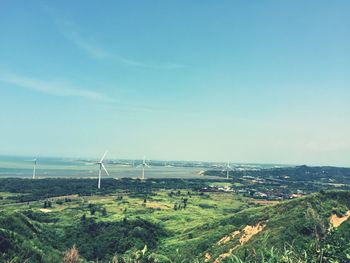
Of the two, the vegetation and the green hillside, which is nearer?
the vegetation

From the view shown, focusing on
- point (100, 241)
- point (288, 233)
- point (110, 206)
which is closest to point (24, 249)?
point (100, 241)

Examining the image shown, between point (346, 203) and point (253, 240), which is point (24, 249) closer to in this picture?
point (253, 240)

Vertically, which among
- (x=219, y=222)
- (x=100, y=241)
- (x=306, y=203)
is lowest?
(x=100, y=241)

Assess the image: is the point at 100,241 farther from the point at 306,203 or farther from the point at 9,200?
the point at 9,200

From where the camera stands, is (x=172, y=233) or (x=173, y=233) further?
(x=172, y=233)

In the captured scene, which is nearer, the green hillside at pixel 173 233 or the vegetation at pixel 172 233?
the vegetation at pixel 172 233

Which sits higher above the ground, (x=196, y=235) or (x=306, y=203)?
(x=306, y=203)

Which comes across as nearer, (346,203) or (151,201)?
(346,203)

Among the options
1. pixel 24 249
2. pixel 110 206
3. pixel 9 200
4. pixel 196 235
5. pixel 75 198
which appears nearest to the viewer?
pixel 24 249

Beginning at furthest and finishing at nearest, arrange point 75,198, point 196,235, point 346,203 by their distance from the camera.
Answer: point 75,198
point 196,235
point 346,203
